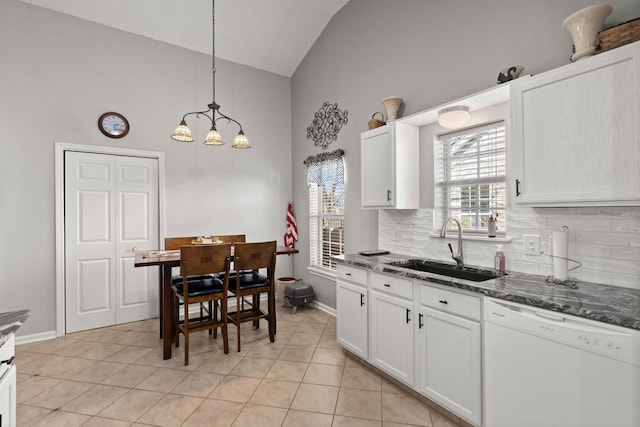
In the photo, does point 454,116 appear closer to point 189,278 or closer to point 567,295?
point 567,295

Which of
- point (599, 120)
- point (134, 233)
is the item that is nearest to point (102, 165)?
point (134, 233)

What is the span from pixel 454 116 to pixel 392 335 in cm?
177

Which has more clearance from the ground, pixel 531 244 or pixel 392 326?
pixel 531 244

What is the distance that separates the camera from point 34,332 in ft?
11.0

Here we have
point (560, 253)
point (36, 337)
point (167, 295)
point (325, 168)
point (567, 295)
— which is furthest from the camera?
point (325, 168)

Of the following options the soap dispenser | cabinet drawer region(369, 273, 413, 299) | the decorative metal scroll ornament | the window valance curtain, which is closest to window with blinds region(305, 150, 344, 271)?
the window valance curtain

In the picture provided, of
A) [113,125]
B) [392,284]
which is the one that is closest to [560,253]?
[392,284]

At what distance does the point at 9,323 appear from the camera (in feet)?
4.04

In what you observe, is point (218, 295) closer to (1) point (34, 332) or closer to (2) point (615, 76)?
(1) point (34, 332)

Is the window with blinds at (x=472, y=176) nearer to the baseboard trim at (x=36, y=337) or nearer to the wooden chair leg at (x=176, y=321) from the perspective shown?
the wooden chair leg at (x=176, y=321)

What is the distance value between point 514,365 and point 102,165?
4.48 meters

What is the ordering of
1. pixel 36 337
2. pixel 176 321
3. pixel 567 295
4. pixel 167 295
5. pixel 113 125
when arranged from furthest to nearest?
pixel 113 125, pixel 36 337, pixel 176 321, pixel 167 295, pixel 567 295

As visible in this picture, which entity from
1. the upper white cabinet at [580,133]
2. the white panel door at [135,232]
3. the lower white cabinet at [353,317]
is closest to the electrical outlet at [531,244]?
the upper white cabinet at [580,133]

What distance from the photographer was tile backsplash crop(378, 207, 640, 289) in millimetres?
1702
